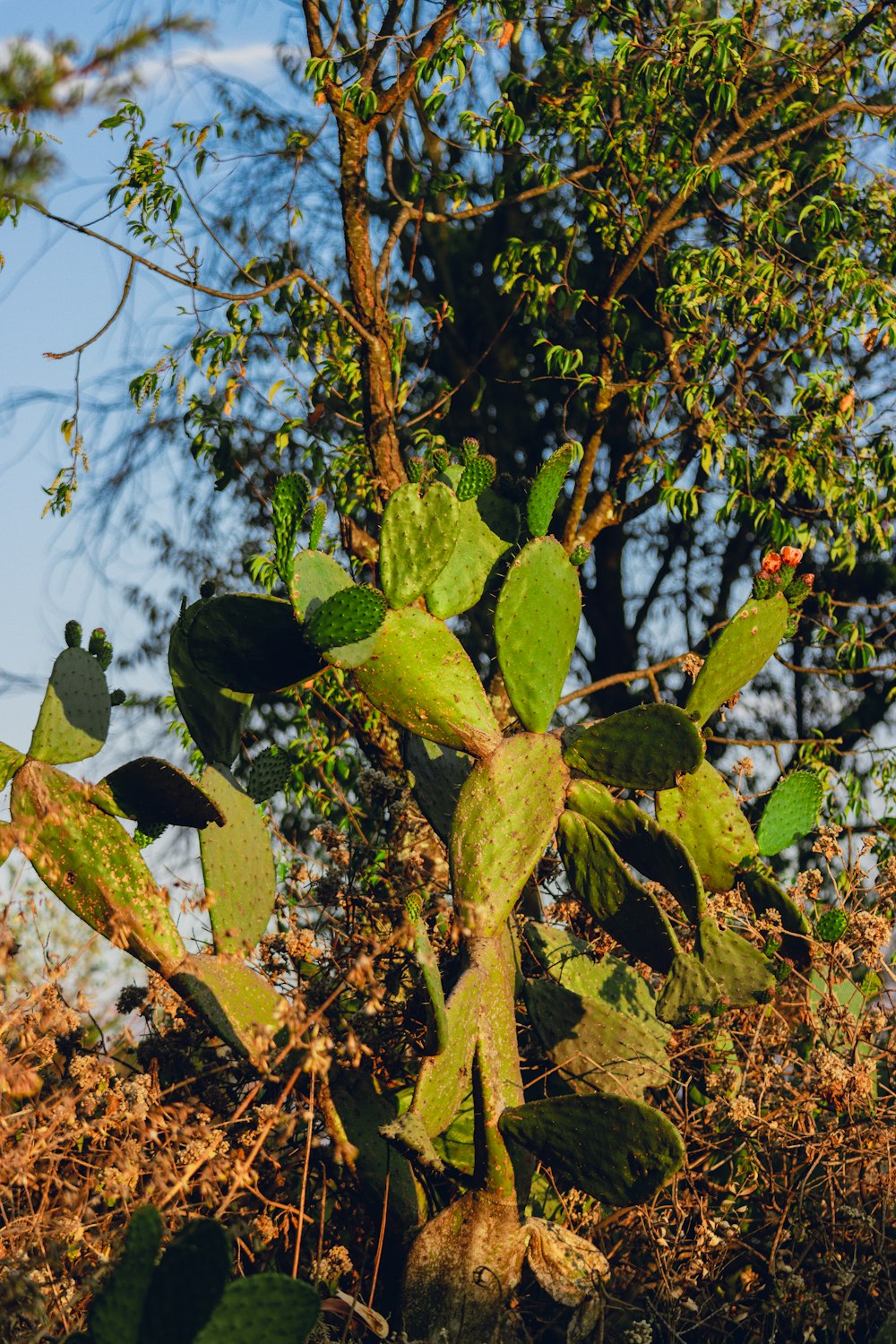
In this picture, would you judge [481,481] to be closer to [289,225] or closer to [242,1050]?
[242,1050]

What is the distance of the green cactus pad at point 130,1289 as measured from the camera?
1.87 meters

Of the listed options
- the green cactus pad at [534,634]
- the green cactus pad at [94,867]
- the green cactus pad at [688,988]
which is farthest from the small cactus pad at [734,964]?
the green cactus pad at [94,867]

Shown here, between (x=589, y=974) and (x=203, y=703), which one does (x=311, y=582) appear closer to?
(x=203, y=703)

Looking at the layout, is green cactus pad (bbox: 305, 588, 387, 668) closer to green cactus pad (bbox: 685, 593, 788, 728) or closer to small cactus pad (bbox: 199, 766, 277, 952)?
small cactus pad (bbox: 199, 766, 277, 952)

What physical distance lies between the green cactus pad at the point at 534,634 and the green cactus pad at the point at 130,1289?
5.23 ft

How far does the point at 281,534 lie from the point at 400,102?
306 centimetres

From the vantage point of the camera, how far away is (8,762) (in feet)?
9.80

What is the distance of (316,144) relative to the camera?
660cm

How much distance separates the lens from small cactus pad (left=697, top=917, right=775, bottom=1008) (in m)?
2.98

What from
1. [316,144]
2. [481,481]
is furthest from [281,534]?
[316,144]

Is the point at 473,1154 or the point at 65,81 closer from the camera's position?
the point at 65,81

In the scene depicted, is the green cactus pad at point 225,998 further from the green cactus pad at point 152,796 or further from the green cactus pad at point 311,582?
the green cactus pad at point 311,582

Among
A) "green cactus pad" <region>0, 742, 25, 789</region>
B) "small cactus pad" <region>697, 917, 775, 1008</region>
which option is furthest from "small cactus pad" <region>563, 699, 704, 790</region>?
"green cactus pad" <region>0, 742, 25, 789</region>

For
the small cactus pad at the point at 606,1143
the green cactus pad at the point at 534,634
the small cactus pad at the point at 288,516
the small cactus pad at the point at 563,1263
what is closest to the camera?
the small cactus pad at the point at 606,1143
